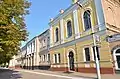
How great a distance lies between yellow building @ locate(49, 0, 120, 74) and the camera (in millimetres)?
16250

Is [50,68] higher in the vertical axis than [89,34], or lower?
lower

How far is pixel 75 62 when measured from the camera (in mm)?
20828

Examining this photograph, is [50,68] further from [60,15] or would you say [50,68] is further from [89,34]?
[89,34]

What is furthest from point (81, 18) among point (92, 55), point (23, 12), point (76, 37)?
point (23, 12)

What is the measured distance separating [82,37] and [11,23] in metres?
11.3

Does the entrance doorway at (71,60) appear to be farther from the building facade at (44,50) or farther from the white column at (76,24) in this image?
the building facade at (44,50)

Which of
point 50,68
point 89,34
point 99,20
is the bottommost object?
point 50,68

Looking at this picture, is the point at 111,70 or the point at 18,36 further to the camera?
the point at 111,70

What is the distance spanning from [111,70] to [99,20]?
5782 mm

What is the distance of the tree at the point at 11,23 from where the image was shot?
30.4 ft

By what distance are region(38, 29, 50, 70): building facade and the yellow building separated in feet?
9.45

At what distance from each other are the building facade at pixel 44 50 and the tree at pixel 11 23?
753 inches

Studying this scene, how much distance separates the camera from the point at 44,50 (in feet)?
105

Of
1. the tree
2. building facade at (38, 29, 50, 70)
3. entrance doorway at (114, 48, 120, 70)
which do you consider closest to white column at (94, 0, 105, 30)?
entrance doorway at (114, 48, 120, 70)
